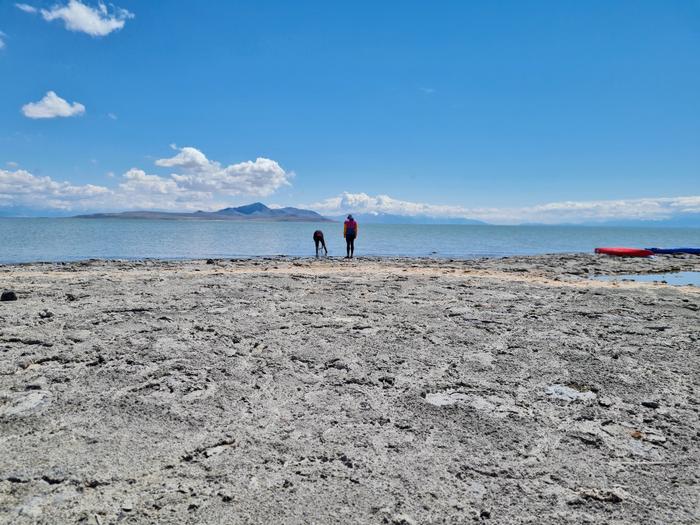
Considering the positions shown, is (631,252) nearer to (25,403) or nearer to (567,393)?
(567,393)

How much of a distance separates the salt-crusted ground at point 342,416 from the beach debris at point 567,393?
5 centimetres

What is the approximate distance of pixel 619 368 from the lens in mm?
5699

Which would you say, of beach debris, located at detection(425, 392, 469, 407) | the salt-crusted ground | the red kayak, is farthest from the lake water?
beach debris, located at detection(425, 392, 469, 407)

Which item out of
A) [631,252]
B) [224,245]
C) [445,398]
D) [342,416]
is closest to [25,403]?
[342,416]

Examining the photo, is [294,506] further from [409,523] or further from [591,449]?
[591,449]

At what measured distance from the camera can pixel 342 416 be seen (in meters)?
4.29

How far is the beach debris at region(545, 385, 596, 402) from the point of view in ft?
15.8

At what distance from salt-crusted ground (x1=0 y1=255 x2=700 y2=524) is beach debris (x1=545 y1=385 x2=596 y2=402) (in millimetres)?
46

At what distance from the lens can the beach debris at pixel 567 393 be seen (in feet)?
15.8

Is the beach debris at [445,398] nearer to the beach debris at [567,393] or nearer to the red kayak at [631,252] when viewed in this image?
the beach debris at [567,393]

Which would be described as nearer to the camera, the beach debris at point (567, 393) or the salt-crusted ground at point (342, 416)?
the salt-crusted ground at point (342, 416)

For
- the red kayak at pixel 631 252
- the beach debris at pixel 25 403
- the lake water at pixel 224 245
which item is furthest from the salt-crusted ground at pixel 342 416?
the lake water at pixel 224 245

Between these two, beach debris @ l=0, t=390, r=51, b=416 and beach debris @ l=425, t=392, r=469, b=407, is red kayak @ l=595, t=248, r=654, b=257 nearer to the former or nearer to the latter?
beach debris @ l=425, t=392, r=469, b=407

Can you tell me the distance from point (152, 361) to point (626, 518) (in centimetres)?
512
